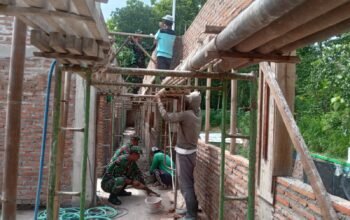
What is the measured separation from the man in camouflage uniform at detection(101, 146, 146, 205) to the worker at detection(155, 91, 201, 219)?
6.03 ft

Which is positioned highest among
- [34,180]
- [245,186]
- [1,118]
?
[1,118]

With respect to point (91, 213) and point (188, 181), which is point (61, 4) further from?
point (91, 213)

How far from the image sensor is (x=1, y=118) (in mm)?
7375

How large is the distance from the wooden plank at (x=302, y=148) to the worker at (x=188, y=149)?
259 centimetres

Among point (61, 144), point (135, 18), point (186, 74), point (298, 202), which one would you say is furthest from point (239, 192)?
point (135, 18)

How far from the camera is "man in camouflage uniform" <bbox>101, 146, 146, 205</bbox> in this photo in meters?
7.88

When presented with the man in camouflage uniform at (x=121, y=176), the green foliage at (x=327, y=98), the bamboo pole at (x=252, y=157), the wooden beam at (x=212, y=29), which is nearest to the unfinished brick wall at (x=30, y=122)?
the man in camouflage uniform at (x=121, y=176)

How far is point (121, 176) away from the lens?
26.8 ft

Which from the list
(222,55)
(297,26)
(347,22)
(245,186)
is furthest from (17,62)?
(245,186)

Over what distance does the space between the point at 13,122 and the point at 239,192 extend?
3.07 meters

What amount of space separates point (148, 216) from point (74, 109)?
8.78 ft

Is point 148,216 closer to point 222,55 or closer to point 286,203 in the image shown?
point 286,203

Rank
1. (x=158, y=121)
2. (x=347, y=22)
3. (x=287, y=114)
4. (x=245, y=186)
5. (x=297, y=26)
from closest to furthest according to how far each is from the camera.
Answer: (x=347, y=22)
(x=297, y=26)
(x=287, y=114)
(x=245, y=186)
(x=158, y=121)

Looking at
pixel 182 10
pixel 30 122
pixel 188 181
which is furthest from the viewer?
pixel 182 10
